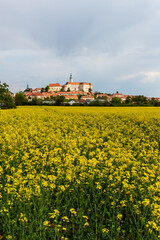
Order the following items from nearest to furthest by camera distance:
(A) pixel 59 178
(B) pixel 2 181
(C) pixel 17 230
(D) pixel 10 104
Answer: (C) pixel 17 230 < (A) pixel 59 178 < (B) pixel 2 181 < (D) pixel 10 104

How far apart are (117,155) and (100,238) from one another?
352 centimetres

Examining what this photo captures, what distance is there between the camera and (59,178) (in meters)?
5.84

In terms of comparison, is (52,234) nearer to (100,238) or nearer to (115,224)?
(100,238)

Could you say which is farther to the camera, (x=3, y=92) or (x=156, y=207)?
(x=3, y=92)

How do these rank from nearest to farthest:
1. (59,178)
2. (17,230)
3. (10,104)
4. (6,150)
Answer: (17,230) → (59,178) → (6,150) → (10,104)

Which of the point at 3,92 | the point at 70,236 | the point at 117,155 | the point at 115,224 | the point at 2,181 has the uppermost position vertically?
the point at 3,92

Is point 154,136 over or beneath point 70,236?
over

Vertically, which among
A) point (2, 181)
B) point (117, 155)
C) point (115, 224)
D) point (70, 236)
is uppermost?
point (117, 155)

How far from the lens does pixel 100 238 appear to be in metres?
4.71

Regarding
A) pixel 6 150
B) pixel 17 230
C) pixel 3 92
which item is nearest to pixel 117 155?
pixel 17 230

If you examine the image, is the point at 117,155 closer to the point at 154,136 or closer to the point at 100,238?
the point at 100,238

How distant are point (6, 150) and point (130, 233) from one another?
6520mm

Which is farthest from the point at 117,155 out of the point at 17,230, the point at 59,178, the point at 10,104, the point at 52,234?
the point at 10,104

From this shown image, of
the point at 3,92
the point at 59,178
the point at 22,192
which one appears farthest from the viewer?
the point at 3,92
